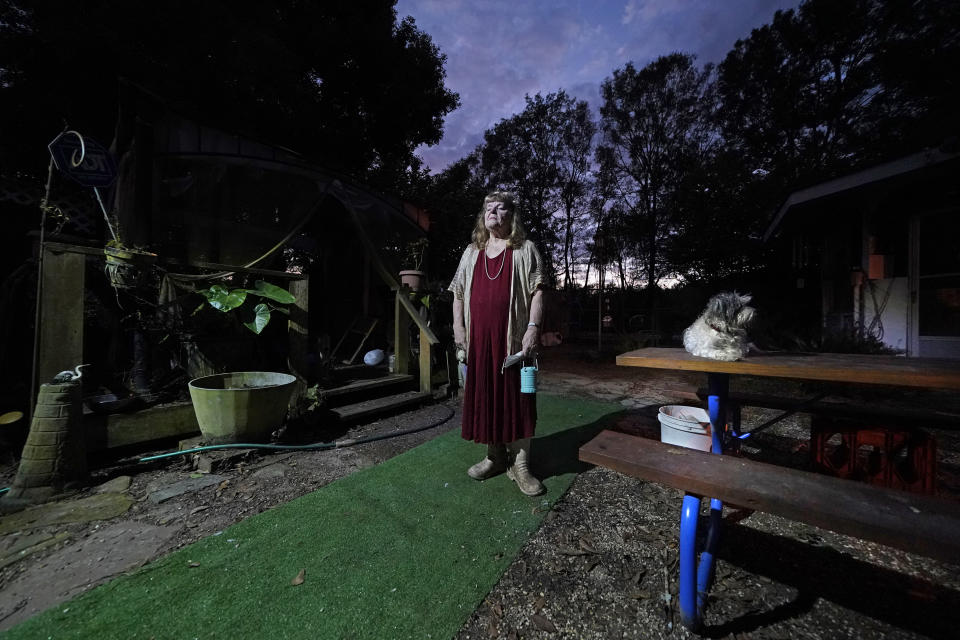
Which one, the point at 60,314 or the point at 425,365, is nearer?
the point at 60,314

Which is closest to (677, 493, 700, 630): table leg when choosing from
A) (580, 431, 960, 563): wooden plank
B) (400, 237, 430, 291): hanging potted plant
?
(580, 431, 960, 563): wooden plank

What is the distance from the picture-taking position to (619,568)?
5.10 feet

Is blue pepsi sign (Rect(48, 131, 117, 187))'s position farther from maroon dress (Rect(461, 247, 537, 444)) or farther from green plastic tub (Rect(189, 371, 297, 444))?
maroon dress (Rect(461, 247, 537, 444))

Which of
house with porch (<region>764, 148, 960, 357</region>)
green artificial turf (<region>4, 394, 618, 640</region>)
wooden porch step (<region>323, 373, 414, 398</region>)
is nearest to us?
green artificial turf (<region>4, 394, 618, 640</region>)

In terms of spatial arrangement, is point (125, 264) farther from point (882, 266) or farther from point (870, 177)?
point (882, 266)

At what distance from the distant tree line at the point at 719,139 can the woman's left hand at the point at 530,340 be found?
19.7 feet

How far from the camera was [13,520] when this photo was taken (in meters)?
1.82

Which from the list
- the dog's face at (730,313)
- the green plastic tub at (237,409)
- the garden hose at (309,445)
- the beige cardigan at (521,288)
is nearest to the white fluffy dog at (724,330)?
the dog's face at (730,313)

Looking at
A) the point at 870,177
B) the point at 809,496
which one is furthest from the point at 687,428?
the point at 870,177

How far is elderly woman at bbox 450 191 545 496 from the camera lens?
7.00 feet

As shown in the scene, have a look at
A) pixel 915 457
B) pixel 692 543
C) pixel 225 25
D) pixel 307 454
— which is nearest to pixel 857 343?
pixel 915 457

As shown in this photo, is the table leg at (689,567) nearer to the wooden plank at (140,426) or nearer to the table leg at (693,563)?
the table leg at (693,563)

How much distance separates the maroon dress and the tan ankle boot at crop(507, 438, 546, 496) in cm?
16

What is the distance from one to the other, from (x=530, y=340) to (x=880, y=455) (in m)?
1.86
